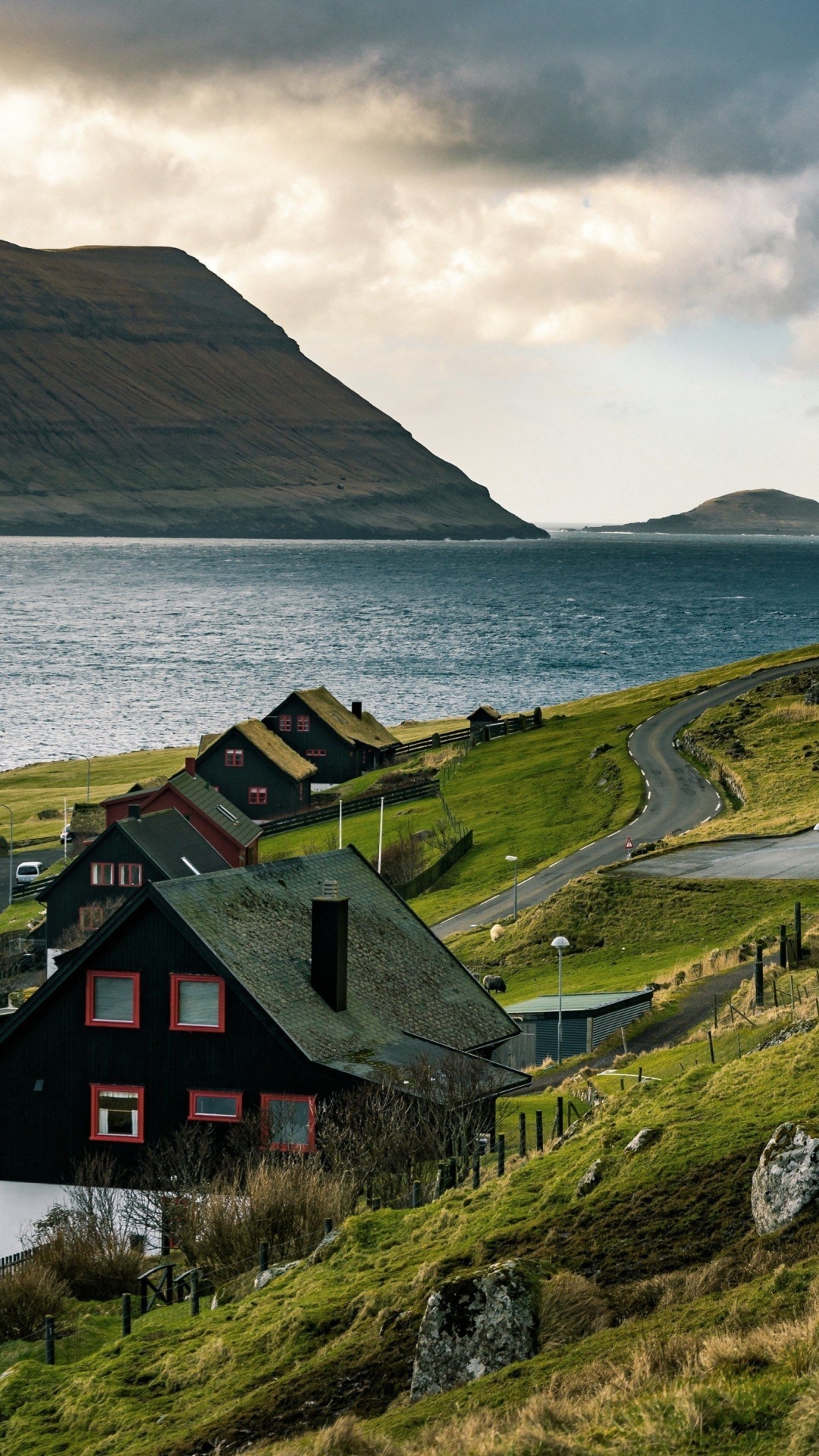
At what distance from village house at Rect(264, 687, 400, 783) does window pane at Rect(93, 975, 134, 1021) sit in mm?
69714

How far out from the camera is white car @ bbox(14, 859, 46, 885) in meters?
84.9

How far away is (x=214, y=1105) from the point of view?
31.6m

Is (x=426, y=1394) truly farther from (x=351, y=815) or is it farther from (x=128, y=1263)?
(x=351, y=815)

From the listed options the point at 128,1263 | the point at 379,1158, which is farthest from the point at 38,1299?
the point at 379,1158

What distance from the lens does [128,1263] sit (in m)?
24.5

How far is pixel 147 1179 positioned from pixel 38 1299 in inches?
262

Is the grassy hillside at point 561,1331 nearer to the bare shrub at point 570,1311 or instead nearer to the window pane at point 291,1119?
the bare shrub at point 570,1311

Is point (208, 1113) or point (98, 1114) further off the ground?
point (208, 1113)

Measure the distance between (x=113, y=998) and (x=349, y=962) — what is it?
5528 millimetres

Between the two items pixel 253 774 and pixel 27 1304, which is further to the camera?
pixel 253 774

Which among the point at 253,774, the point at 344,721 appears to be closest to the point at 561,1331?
the point at 253,774

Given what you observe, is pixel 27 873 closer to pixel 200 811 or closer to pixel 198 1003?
pixel 200 811

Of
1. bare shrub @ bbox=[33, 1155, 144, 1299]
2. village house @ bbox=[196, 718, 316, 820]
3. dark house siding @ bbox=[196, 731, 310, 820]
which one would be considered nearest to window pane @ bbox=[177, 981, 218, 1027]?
bare shrub @ bbox=[33, 1155, 144, 1299]

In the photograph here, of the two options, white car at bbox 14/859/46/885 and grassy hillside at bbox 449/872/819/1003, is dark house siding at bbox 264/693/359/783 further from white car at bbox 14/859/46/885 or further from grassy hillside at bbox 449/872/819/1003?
grassy hillside at bbox 449/872/819/1003
